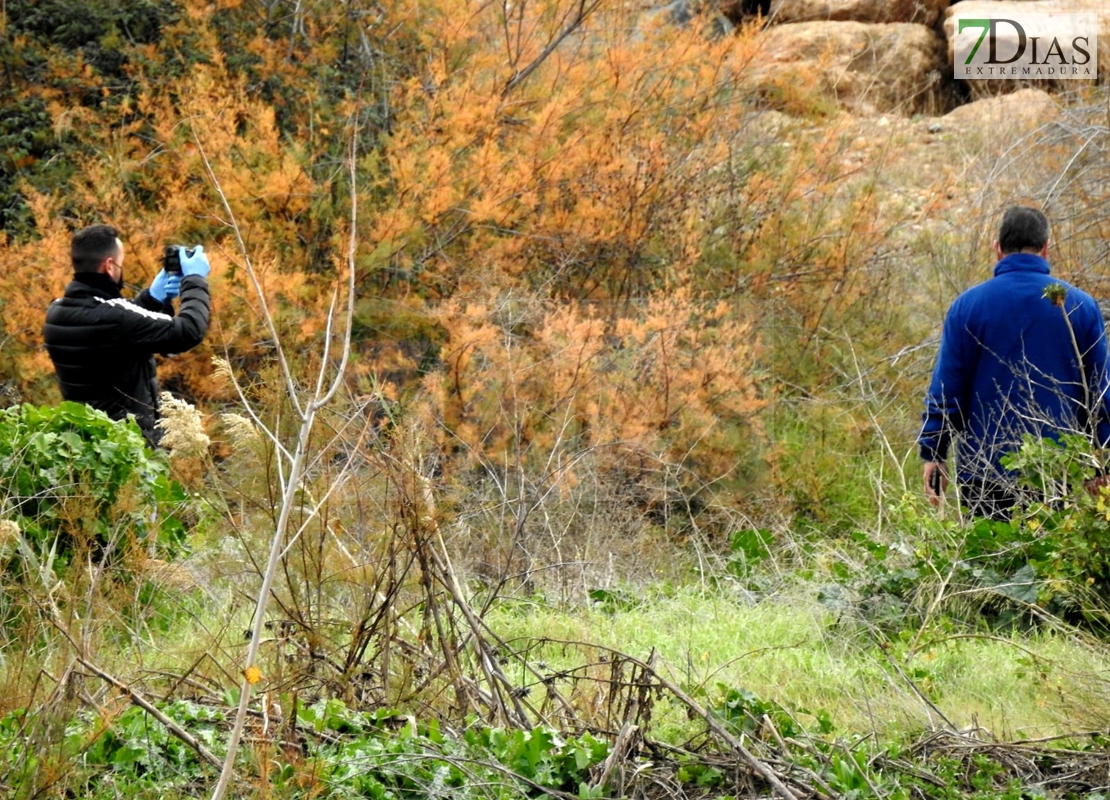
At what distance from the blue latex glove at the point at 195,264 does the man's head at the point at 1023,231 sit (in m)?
3.58

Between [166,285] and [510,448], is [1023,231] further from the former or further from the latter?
[166,285]

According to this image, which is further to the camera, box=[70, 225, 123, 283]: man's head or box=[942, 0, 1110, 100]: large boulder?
box=[942, 0, 1110, 100]: large boulder

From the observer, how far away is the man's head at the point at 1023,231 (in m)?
5.35

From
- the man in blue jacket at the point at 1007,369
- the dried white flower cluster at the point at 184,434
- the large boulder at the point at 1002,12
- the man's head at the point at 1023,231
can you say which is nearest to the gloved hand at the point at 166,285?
the dried white flower cluster at the point at 184,434

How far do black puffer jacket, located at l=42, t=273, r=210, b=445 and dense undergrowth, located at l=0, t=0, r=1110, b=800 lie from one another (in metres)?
0.47

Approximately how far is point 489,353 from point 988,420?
3.12m

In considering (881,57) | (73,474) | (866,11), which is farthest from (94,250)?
(866,11)

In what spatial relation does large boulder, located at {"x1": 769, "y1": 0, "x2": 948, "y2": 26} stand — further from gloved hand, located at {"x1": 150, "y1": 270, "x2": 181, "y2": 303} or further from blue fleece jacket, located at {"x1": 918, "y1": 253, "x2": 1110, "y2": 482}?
blue fleece jacket, located at {"x1": 918, "y1": 253, "x2": 1110, "y2": 482}

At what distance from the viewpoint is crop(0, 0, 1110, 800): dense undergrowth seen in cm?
306

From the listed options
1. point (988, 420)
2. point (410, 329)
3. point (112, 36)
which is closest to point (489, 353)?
point (410, 329)

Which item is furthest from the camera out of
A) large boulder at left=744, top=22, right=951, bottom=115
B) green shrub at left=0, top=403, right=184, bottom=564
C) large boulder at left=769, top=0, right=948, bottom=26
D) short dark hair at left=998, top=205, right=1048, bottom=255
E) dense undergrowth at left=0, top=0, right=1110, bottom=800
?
large boulder at left=769, top=0, right=948, bottom=26

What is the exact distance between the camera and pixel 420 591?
3.93m

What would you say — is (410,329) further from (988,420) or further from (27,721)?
(27,721)

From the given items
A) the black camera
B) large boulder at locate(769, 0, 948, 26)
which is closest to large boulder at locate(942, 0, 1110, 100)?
large boulder at locate(769, 0, 948, 26)
